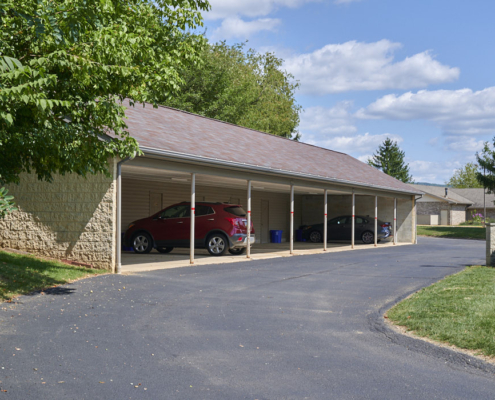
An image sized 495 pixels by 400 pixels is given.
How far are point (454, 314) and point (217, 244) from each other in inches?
448

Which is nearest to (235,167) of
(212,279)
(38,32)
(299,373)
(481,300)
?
(212,279)

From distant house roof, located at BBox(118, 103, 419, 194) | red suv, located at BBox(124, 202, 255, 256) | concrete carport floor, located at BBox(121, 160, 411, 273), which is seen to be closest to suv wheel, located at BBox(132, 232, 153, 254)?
red suv, located at BBox(124, 202, 255, 256)

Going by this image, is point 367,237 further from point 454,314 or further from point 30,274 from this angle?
point 454,314

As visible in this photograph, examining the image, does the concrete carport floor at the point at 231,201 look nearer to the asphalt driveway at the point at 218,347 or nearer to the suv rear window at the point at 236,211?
the suv rear window at the point at 236,211

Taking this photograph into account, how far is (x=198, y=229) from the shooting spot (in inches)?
738

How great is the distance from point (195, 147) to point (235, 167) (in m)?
1.46

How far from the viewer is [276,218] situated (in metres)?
30.6

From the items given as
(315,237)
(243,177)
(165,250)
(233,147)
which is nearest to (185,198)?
(165,250)

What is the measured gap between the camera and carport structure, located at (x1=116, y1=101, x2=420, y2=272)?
614 inches

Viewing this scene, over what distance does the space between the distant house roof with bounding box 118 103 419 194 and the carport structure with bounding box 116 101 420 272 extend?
0.21 ft

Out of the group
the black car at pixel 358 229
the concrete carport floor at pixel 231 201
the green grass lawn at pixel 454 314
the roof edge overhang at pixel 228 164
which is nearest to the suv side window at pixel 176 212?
the concrete carport floor at pixel 231 201

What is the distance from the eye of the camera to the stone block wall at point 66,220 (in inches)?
541

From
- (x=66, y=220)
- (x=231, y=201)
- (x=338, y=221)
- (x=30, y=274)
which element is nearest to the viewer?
(x=30, y=274)

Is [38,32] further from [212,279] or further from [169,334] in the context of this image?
[212,279]
